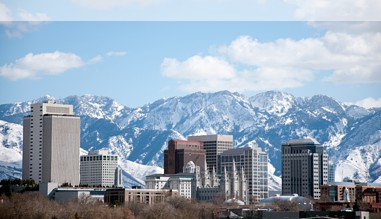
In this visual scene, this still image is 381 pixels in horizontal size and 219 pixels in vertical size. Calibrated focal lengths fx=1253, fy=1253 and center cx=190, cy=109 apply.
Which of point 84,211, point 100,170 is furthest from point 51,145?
point 84,211

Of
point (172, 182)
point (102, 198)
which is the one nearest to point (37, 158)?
point (172, 182)

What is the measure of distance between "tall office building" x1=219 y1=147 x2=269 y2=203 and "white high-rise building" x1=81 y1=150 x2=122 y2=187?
15.1 meters

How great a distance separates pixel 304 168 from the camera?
6604 inches

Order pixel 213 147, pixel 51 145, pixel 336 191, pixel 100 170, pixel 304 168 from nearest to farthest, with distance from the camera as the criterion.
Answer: pixel 336 191, pixel 51 145, pixel 304 168, pixel 100 170, pixel 213 147

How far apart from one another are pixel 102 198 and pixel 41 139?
29.8 meters

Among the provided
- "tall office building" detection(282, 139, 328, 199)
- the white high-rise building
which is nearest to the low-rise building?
"tall office building" detection(282, 139, 328, 199)

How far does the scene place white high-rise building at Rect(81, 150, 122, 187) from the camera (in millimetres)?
173375

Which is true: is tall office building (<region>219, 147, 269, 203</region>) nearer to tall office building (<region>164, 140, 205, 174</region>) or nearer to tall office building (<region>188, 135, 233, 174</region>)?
tall office building (<region>188, 135, 233, 174</region>)

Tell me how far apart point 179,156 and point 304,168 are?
17.5m

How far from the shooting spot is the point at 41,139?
150 meters

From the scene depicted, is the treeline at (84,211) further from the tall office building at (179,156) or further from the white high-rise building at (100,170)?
the white high-rise building at (100,170)

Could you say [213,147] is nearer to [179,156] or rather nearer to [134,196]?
[179,156]

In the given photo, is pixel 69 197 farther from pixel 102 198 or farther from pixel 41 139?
pixel 41 139

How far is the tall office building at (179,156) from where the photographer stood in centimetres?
17225
